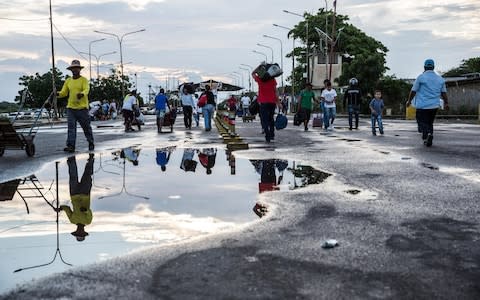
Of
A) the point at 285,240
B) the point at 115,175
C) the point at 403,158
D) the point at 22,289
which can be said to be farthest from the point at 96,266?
the point at 403,158

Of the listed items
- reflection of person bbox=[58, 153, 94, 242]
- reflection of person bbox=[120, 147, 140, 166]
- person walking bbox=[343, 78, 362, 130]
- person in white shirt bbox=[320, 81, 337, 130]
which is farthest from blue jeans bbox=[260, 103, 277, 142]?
person walking bbox=[343, 78, 362, 130]

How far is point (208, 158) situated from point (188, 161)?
56 centimetres

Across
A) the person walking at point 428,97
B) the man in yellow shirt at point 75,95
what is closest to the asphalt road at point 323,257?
the person walking at point 428,97

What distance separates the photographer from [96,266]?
3.68 m

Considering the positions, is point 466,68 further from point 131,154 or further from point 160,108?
point 131,154

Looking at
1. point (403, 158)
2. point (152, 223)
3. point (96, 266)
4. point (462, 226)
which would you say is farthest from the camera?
point (403, 158)

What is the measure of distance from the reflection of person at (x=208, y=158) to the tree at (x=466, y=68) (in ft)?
242

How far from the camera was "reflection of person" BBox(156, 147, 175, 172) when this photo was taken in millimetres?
9781

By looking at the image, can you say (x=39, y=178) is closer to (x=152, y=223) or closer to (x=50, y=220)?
(x=50, y=220)

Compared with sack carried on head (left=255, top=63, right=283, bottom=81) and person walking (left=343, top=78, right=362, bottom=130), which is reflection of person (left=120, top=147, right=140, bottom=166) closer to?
sack carried on head (left=255, top=63, right=283, bottom=81)

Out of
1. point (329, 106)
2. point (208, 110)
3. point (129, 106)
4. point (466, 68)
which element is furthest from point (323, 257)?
point (466, 68)

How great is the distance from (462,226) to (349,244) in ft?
3.52

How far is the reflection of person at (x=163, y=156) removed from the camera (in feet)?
32.1

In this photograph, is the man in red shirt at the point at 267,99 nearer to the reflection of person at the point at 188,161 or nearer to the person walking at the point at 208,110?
the reflection of person at the point at 188,161
